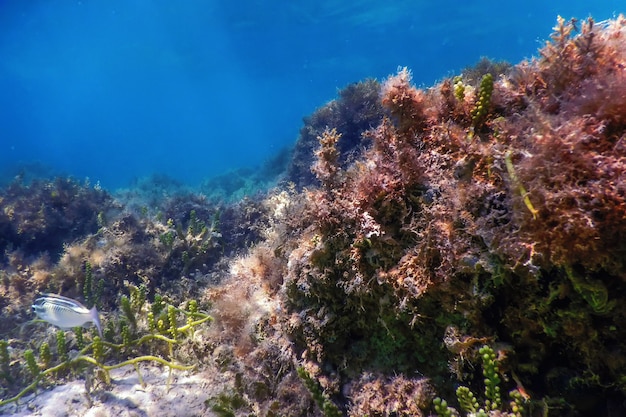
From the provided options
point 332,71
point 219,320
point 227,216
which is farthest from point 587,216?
point 332,71

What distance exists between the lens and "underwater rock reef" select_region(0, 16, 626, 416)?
1.87 meters

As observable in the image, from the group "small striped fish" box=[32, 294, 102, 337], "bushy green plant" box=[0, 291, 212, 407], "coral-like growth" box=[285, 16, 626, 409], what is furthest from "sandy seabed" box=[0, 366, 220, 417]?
"coral-like growth" box=[285, 16, 626, 409]

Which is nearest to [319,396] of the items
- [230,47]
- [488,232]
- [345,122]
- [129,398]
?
[488,232]

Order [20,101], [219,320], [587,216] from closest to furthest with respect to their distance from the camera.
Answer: [587,216] → [219,320] → [20,101]

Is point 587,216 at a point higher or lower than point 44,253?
lower

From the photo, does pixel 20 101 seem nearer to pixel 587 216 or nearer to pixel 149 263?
pixel 149 263

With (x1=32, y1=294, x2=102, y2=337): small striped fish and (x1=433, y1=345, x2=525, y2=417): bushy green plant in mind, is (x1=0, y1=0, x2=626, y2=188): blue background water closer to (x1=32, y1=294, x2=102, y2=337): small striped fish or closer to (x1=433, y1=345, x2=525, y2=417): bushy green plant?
(x1=433, y1=345, x2=525, y2=417): bushy green plant

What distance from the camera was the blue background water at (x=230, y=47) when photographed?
36.8 m

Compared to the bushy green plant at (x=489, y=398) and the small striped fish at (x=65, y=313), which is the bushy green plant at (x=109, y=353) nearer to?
the small striped fish at (x=65, y=313)

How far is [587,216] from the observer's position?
171 centimetres

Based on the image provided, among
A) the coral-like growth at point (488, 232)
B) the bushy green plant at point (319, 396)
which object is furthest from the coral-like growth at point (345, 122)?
the bushy green plant at point (319, 396)

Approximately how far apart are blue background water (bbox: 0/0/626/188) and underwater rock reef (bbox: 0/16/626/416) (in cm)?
126

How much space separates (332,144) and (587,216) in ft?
6.22

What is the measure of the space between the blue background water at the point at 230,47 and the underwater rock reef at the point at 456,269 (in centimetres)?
126
